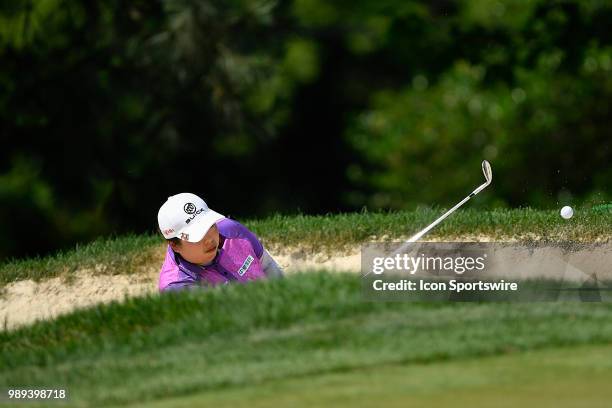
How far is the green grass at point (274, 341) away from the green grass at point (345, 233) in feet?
9.83

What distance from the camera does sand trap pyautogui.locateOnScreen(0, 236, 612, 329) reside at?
1152 cm

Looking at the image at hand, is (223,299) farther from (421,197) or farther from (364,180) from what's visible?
(364,180)

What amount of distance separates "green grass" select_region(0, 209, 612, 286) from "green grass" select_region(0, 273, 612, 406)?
300cm

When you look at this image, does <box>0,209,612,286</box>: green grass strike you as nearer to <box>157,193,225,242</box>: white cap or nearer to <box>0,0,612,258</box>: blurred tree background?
<box>157,193,225,242</box>: white cap

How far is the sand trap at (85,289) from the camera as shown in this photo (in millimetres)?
11516

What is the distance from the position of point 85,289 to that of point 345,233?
2.24 m

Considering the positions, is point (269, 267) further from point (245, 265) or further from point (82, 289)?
point (82, 289)

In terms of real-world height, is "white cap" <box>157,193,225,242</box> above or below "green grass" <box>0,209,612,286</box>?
above

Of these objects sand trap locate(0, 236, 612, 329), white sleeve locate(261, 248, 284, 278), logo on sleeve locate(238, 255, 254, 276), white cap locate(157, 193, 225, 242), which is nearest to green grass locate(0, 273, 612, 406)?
white cap locate(157, 193, 225, 242)

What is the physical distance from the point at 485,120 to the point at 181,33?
5965 millimetres

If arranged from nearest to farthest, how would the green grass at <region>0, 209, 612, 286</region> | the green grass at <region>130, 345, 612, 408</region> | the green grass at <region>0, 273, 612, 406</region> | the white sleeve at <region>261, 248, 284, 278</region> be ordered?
the green grass at <region>130, 345, 612, 408</region> < the green grass at <region>0, 273, 612, 406</region> < the white sleeve at <region>261, 248, 284, 278</region> < the green grass at <region>0, 209, 612, 286</region>

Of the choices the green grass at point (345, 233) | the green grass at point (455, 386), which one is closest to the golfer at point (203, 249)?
the green grass at point (345, 233)

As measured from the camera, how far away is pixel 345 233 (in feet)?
38.1

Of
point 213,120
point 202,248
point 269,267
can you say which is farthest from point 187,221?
point 213,120
